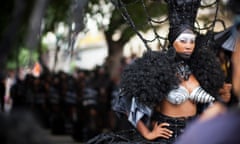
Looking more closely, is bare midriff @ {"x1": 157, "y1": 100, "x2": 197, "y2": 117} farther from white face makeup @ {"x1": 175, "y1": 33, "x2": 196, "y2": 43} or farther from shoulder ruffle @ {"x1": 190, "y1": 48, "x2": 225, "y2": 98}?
white face makeup @ {"x1": 175, "y1": 33, "x2": 196, "y2": 43}

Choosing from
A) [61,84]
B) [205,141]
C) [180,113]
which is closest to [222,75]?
[180,113]

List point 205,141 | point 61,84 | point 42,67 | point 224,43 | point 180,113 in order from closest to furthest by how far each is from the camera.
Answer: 1. point 205,141
2. point 180,113
3. point 224,43
4. point 61,84
5. point 42,67

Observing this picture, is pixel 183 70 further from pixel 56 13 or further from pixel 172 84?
pixel 56 13

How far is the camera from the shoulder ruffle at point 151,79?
4211 millimetres

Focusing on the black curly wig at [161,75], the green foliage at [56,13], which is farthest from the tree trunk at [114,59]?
the black curly wig at [161,75]

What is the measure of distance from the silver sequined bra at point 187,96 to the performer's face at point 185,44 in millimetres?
231

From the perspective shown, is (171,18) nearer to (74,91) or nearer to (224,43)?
(224,43)

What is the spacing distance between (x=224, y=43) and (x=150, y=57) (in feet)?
3.43

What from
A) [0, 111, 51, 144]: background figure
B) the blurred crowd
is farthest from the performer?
the blurred crowd

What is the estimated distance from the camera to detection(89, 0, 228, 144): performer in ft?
13.9

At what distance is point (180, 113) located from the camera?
432cm

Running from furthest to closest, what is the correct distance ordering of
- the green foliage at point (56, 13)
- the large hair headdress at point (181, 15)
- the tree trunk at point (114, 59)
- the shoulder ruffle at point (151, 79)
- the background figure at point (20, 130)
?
the green foliage at point (56, 13) → the tree trunk at point (114, 59) → the large hair headdress at point (181, 15) → the shoulder ruffle at point (151, 79) → the background figure at point (20, 130)

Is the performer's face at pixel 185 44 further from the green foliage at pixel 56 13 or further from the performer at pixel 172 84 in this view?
the green foliage at pixel 56 13

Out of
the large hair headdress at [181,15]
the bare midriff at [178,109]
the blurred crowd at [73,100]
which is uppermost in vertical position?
the large hair headdress at [181,15]
